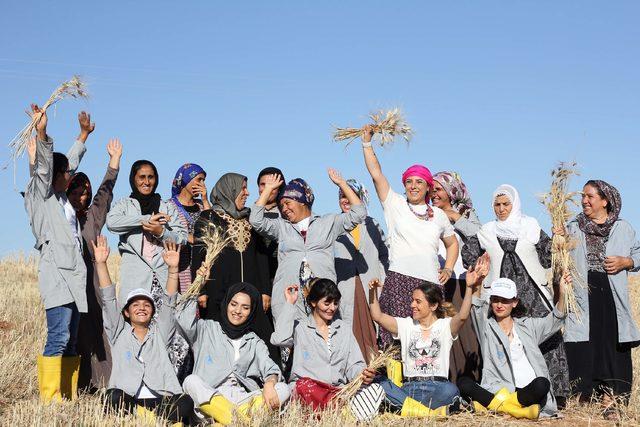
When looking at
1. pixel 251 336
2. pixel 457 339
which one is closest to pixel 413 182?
pixel 457 339

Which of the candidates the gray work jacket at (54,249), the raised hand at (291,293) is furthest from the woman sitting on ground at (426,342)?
the gray work jacket at (54,249)

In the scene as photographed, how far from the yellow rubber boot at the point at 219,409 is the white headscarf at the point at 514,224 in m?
3.18

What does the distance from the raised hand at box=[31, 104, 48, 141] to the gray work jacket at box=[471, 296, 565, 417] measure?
13.8 feet

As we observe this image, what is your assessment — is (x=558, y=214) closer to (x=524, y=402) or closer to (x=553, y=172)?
(x=553, y=172)

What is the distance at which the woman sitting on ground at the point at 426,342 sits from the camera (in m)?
7.36

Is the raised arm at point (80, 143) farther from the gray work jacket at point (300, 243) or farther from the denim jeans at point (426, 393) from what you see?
the denim jeans at point (426, 393)

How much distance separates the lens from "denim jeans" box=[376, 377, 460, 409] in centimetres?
733

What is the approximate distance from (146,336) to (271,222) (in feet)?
5.58

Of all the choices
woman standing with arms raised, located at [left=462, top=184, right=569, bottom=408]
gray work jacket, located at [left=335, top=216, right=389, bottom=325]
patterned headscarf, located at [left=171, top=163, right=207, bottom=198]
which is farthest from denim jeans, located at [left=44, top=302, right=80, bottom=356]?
woman standing with arms raised, located at [left=462, top=184, right=569, bottom=408]

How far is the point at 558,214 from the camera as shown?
799 centimetres

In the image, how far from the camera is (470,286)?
24.3ft

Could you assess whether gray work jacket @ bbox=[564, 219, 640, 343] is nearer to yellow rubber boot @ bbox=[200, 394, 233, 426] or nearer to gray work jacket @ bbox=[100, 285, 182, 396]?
yellow rubber boot @ bbox=[200, 394, 233, 426]

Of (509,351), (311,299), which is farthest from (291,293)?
(509,351)

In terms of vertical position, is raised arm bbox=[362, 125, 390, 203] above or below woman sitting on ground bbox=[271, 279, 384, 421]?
above
